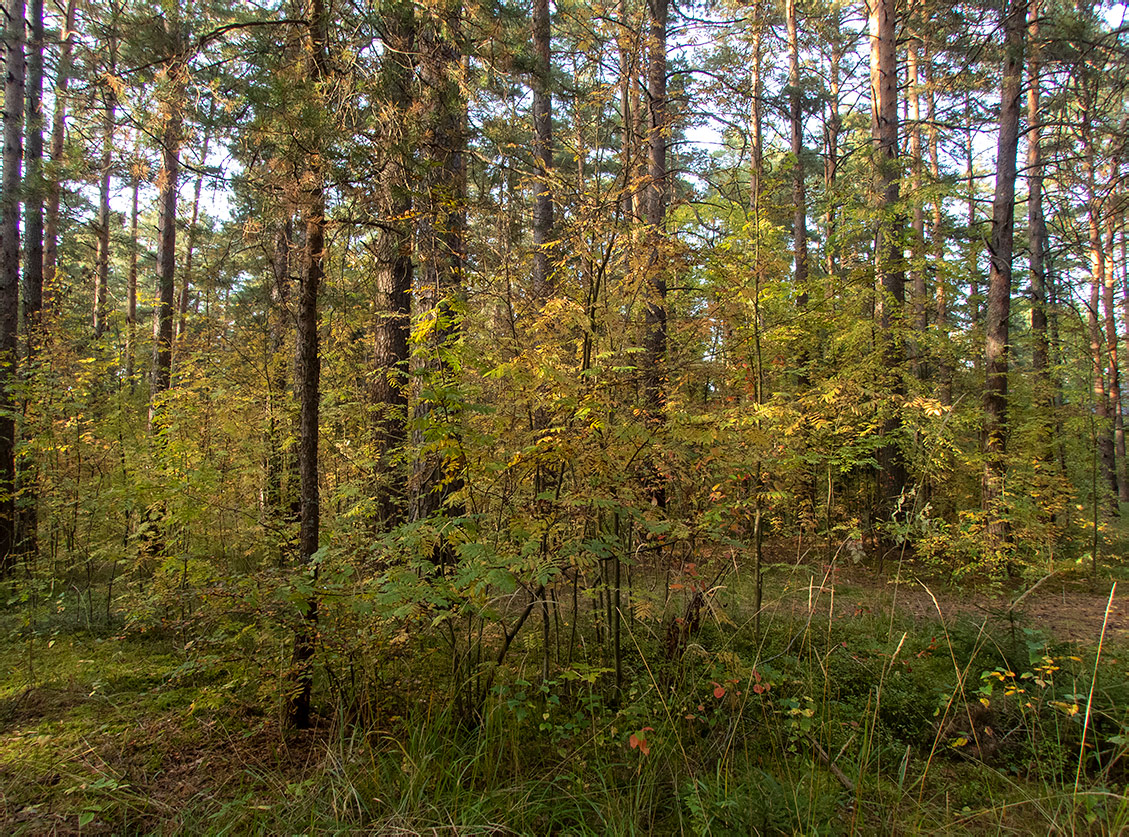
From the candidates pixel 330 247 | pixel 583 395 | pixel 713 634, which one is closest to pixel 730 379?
pixel 583 395

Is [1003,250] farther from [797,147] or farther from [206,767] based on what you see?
[206,767]

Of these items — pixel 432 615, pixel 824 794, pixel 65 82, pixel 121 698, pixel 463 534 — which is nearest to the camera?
pixel 824 794

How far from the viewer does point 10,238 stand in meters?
6.73

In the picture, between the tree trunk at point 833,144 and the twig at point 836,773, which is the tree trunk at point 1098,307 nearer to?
the tree trunk at point 833,144

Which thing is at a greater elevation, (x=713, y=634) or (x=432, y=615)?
(x=432, y=615)

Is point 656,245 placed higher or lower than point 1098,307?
lower

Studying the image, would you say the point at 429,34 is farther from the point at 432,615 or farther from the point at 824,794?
the point at 824,794

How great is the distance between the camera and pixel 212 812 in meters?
2.22

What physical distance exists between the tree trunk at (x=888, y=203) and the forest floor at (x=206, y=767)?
4439mm

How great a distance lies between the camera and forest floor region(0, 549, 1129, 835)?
81.7 inches

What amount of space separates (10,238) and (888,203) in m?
12.4

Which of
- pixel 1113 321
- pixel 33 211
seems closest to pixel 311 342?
pixel 33 211

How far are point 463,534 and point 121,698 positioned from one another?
2748 millimetres

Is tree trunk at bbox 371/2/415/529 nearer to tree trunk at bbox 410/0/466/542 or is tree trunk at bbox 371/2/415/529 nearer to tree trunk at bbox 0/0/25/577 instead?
tree trunk at bbox 410/0/466/542
